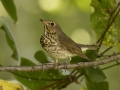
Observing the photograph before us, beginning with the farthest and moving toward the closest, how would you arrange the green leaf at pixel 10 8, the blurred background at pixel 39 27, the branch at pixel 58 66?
the blurred background at pixel 39 27 < the green leaf at pixel 10 8 < the branch at pixel 58 66

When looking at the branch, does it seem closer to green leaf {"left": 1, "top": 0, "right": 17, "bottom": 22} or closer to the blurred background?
green leaf {"left": 1, "top": 0, "right": 17, "bottom": 22}

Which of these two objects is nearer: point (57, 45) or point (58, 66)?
point (58, 66)

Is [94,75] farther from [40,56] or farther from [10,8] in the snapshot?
[10,8]

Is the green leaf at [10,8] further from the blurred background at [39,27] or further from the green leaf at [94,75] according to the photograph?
the blurred background at [39,27]

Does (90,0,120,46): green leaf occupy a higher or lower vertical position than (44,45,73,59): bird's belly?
higher

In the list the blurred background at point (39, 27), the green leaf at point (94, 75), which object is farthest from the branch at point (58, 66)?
the blurred background at point (39, 27)

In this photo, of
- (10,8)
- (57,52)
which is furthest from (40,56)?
(10,8)

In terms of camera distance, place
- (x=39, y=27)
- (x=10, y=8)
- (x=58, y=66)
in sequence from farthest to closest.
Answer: (x=39, y=27) < (x=10, y=8) < (x=58, y=66)

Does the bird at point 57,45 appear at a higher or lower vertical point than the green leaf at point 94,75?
higher

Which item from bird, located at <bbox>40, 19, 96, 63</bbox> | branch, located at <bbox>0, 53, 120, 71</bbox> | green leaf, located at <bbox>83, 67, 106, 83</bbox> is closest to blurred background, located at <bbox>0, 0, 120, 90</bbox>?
bird, located at <bbox>40, 19, 96, 63</bbox>
